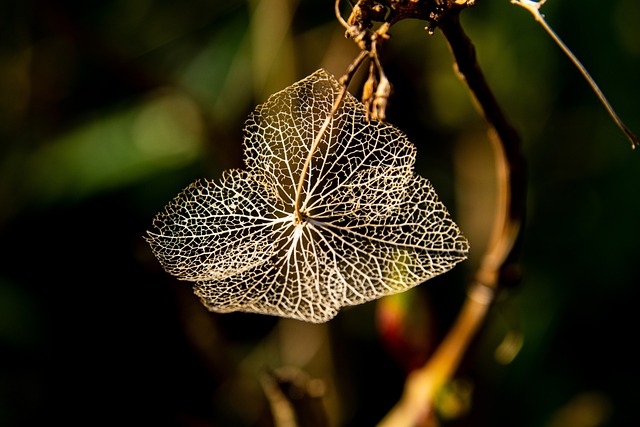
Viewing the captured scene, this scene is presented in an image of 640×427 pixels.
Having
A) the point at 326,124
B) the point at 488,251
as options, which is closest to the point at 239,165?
the point at 488,251

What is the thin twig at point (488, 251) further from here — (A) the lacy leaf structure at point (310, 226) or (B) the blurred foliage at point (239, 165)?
(B) the blurred foliage at point (239, 165)

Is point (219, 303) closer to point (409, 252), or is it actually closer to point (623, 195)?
point (409, 252)

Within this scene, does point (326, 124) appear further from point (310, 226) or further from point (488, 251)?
point (488, 251)

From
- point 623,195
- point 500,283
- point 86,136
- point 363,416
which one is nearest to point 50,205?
point 86,136

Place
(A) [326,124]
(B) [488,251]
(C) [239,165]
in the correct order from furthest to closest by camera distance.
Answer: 1. (C) [239,165]
2. (B) [488,251]
3. (A) [326,124]

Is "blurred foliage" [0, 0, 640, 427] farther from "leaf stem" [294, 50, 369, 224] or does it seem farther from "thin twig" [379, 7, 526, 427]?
"leaf stem" [294, 50, 369, 224]

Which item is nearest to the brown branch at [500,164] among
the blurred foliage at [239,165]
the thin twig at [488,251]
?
the thin twig at [488,251]
